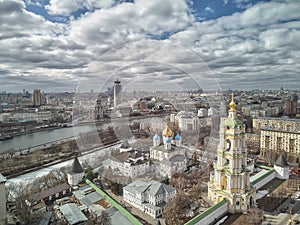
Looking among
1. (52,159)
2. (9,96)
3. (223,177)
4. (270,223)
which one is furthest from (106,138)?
(9,96)

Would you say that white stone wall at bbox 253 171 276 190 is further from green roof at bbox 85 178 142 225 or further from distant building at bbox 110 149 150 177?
green roof at bbox 85 178 142 225

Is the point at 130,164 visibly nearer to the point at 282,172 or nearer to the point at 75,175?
the point at 75,175

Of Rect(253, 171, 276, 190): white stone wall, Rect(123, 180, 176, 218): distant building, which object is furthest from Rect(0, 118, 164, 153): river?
Rect(253, 171, 276, 190): white stone wall

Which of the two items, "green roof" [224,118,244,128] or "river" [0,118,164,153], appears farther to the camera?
"river" [0,118,164,153]

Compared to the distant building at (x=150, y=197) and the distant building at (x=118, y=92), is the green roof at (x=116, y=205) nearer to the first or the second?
the distant building at (x=150, y=197)

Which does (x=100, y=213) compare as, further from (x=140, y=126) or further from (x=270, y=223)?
(x=140, y=126)

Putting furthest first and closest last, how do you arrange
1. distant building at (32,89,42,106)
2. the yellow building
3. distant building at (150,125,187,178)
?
distant building at (32,89,42,106), the yellow building, distant building at (150,125,187,178)

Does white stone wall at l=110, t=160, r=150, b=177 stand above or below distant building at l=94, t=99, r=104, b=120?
below
